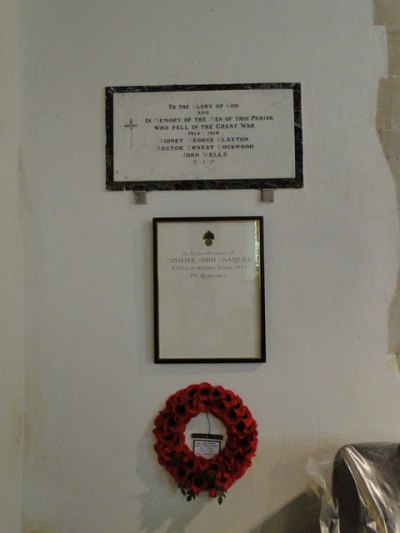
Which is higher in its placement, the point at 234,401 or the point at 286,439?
the point at 234,401

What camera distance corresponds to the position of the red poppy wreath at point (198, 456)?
1.16 metres

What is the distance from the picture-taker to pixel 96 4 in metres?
1.28

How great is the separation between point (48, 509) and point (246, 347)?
780 mm

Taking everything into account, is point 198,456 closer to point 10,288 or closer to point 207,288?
point 207,288

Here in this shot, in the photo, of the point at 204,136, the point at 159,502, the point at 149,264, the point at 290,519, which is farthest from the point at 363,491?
the point at 204,136

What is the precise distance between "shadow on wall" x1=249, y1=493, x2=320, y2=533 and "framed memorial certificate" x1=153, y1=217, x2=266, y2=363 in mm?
476

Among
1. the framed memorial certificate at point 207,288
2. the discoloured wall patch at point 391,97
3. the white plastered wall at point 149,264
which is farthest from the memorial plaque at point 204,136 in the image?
the discoloured wall patch at point 391,97

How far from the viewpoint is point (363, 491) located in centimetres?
96

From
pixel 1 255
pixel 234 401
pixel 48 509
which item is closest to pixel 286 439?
pixel 234 401

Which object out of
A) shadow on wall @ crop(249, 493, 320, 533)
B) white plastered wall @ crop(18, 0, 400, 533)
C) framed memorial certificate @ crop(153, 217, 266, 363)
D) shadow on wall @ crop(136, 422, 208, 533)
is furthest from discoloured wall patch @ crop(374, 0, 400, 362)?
shadow on wall @ crop(136, 422, 208, 533)

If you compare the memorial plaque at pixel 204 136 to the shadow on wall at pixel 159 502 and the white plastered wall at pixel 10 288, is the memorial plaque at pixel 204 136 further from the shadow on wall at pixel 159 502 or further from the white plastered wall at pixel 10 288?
the shadow on wall at pixel 159 502

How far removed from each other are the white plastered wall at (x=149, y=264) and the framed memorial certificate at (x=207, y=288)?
4cm

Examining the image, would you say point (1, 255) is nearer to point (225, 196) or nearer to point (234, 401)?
point (225, 196)

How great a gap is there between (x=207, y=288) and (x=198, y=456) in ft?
1.66
